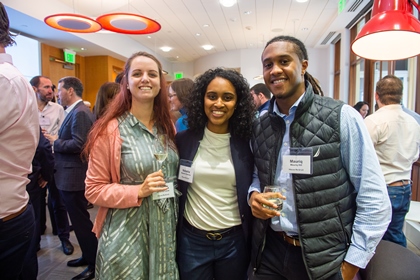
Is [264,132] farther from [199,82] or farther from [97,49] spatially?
[97,49]

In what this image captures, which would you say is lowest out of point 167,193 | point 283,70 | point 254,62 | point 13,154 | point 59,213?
point 59,213

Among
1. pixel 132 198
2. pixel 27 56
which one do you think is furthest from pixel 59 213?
pixel 27 56

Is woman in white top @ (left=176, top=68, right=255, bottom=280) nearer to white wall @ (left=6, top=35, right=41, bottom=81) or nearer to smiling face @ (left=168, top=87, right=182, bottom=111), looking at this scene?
smiling face @ (left=168, top=87, right=182, bottom=111)

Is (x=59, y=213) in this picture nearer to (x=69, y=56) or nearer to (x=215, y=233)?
(x=215, y=233)

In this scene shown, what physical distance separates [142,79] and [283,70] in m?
0.76

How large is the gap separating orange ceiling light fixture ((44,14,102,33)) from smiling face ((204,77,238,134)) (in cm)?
328

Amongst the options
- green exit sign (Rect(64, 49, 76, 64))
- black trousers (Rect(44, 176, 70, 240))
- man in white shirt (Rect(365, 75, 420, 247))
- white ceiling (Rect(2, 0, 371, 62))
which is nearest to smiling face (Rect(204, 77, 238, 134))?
man in white shirt (Rect(365, 75, 420, 247))

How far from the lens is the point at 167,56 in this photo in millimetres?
13195

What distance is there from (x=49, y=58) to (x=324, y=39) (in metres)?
8.52

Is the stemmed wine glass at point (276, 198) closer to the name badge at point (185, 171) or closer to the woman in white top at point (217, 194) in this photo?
the woman in white top at point (217, 194)

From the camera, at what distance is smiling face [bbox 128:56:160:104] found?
153 cm

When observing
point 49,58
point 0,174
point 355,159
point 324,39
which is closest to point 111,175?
point 0,174

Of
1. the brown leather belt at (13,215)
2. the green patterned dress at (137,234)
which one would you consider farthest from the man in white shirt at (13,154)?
the green patterned dress at (137,234)

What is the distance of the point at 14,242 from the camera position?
4.39 feet
